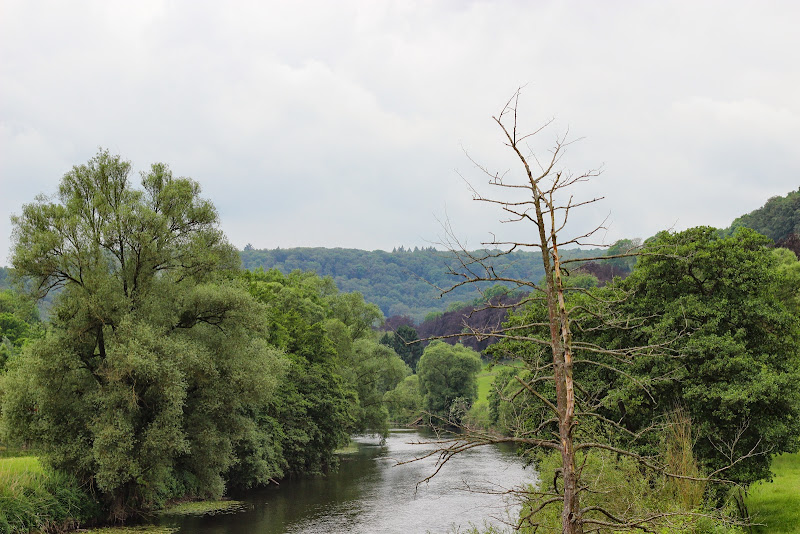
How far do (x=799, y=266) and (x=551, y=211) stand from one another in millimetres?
50201

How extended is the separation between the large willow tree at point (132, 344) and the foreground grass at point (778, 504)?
20363 mm

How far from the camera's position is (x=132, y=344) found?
26.1 metres

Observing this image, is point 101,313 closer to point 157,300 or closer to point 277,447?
point 157,300

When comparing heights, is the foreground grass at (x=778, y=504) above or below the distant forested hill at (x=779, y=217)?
below

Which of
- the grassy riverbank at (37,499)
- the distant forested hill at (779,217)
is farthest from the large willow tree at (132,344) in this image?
the distant forested hill at (779,217)

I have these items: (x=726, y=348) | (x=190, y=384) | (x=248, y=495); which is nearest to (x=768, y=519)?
(x=726, y=348)

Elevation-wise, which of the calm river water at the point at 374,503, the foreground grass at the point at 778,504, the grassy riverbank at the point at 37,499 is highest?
the grassy riverbank at the point at 37,499

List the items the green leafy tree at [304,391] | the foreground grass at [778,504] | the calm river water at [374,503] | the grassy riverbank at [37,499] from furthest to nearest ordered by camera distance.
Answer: the green leafy tree at [304,391], the calm river water at [374,503], the grassy riverbank at [37,499], the foreground grass at [778,504]

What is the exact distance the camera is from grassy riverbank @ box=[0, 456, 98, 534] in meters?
22.2

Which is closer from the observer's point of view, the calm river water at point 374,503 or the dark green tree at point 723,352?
the dark green tree at point 723,352

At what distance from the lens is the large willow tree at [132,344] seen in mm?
26438

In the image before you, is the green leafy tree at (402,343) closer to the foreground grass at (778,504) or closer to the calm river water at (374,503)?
the calm river water at (374,503)

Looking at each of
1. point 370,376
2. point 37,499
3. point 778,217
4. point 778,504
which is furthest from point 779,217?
point 37,499

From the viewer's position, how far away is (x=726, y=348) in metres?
21.9
